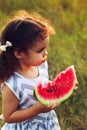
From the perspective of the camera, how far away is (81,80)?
203 inches

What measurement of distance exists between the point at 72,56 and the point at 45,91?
2.27 m

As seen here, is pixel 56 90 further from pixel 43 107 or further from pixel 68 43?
pixel 68 43

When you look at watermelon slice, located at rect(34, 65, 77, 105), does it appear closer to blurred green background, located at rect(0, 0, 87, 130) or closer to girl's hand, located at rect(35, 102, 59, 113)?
girl's hand, located at rect(35, 102, 59, 113)

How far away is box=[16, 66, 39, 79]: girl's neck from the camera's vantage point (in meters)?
3.41

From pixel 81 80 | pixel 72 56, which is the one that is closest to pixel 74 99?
pixel 81 80

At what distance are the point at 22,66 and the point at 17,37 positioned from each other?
0.19 meters

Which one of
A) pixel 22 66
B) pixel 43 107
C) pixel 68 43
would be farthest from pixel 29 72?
pixel 68 43

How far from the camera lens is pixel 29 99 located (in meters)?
3.40

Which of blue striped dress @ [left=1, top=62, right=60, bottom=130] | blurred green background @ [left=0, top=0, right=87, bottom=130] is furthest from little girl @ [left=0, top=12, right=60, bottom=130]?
blurred green background @ [left=0, top=0, right=87, bottom=130]

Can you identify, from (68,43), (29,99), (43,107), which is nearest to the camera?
(43,107)

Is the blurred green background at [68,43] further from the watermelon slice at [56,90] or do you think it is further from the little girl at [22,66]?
the watermelon slice at [56,90]

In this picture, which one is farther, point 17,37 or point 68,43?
point 68,43

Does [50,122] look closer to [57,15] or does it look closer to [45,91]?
[45,91]

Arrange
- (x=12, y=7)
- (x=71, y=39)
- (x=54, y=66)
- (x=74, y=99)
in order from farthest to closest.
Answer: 1. (x=12, y=7)
2. (x=71, y=39)
3. (x=54, y=66)
4. (x=74, y=99)
